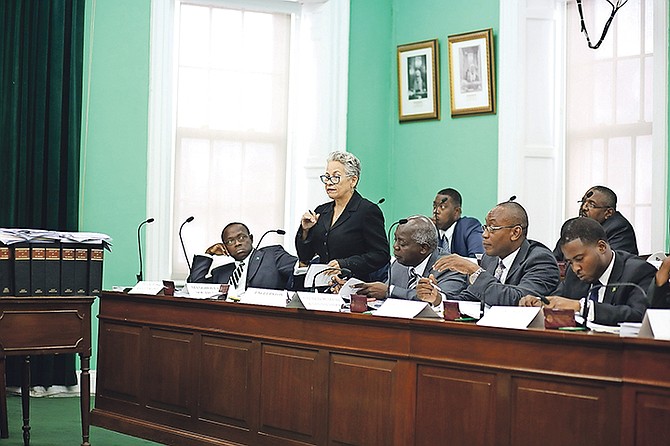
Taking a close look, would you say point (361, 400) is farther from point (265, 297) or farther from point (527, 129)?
point (527, 129)

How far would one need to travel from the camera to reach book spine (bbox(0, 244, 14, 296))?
15.6ft

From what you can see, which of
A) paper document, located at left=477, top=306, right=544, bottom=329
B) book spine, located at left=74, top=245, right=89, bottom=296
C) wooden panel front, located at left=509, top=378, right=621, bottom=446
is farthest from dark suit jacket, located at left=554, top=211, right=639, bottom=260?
book spine, located at left=74, top=245, right=89, bottom=296

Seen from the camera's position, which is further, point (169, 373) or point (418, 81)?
point (418, 81)

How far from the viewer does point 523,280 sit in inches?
176

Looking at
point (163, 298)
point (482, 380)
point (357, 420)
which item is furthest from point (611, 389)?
point (163, 298)

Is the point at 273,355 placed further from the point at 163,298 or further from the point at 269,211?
the point at 269,211

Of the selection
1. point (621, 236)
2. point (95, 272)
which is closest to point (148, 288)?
point (95, 272)

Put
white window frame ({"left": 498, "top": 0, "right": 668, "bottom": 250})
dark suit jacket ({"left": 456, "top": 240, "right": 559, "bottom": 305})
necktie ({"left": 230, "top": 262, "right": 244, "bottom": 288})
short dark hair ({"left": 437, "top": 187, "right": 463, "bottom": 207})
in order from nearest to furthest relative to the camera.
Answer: dark suit jacket ({"left": 456, "top": 240, "right": 559, "bottom": 305}) → necktie ({"left": 230, "top": 262, "right": 244, "bottom": 288}) → short dark hair ({"left": 437, "top": 187, "right": 463, "bottom": 207}) → white window frame ({"left": 498, "top": 0, "right": 668, "bottom": 250})

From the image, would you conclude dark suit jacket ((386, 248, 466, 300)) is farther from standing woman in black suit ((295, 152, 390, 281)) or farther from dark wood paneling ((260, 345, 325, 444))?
dark wood paneling ((260, 345, 325, 444))

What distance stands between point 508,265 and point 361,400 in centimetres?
105

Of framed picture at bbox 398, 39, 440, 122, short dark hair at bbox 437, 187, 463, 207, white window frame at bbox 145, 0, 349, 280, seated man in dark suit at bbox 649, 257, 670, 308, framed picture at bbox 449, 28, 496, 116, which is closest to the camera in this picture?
seated man in dark suit at bbox 649, 257, 670, 308

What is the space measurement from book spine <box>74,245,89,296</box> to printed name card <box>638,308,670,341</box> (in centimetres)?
284

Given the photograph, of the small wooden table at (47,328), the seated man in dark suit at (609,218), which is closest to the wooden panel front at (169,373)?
the small wooden table at (47,328)

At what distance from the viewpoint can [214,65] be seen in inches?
293
